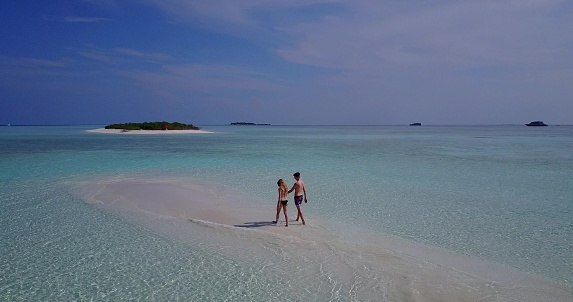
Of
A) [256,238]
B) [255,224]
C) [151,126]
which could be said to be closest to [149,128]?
[151,126]

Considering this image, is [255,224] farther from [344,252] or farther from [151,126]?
[151,126]

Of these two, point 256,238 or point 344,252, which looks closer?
point 344,252

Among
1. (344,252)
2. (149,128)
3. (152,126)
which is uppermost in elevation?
(152,126)

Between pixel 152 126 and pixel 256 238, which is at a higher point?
pixel 152 126

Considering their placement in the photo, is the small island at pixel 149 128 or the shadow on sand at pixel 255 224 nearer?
the shadow on sand at pixel 255 224

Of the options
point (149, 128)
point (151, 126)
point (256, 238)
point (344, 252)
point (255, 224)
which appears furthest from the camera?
point (151, 126)

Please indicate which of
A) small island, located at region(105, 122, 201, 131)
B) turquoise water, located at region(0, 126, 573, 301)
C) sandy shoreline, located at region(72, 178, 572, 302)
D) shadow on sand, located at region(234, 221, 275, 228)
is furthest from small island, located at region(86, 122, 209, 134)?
shadow on sand, located at region(234, 221, 275, 228)

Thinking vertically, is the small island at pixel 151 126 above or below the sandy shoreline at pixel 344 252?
above

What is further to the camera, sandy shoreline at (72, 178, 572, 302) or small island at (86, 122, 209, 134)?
small island at (86, 122, 209, 134)

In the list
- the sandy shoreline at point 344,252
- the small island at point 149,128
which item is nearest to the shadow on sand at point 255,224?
the sandy shoreline at point 344,252

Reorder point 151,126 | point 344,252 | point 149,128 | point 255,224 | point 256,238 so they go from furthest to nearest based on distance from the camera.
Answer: point 151,126
point 149,128
point 255,224
point 256,238
point 344,252

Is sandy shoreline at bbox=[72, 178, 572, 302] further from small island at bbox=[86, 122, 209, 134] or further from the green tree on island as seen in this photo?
the green tree on island

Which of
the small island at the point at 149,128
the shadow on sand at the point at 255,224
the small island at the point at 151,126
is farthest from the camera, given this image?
the small island at the point at 151,126

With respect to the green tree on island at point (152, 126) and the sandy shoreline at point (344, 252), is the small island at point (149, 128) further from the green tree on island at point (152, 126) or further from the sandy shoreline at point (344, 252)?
the sandy shoreline at point (344, 252)
